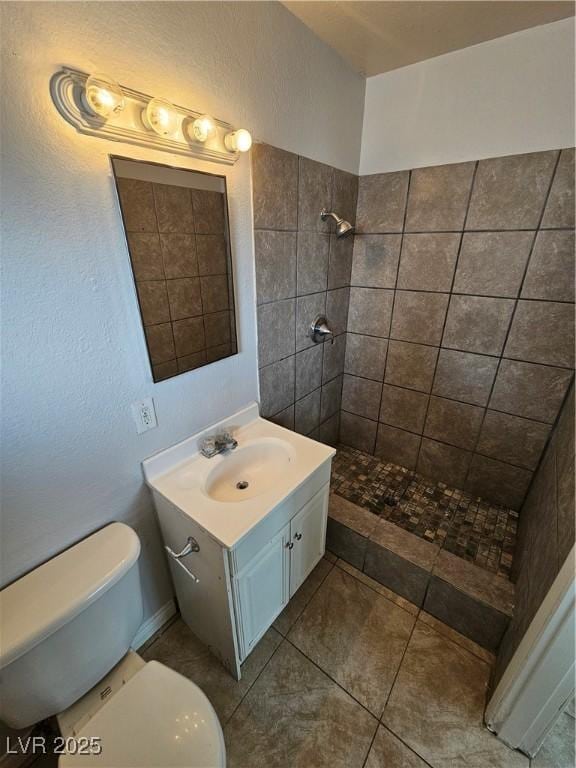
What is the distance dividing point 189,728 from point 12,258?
1.25 meters

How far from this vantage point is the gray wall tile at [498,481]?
173 cm

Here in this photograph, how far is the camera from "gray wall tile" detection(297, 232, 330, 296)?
1512 millimetres

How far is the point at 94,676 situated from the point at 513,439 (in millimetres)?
1981

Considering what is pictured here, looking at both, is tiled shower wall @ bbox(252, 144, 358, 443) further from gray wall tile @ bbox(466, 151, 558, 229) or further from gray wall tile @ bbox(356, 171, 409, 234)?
gray wall tile @ bbox(466, 151, 558, 229)

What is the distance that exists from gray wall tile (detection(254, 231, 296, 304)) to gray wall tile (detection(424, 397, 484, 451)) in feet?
3.56

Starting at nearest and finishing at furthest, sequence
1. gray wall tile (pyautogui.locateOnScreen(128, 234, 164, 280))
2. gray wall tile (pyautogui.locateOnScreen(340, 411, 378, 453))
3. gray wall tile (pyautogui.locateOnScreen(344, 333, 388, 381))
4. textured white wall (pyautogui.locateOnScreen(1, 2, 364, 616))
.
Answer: textured white wall (pyautogui.locateOnScreen(1, 2, 364, 616)) < gray wall tile (pyautogui.locateOnScreen(128, 234, 164, 280)) < gray wall tile (pyautogui.locateOnScreen(344, 333, 388, 381)) < gray wall tile (pyautogui.locateOnScreen(340, 411, 378, 453))

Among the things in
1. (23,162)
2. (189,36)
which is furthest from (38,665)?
(189,36)

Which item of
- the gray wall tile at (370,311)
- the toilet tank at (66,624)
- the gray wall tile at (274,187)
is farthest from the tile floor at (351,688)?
the gray wall tile at (274,187)

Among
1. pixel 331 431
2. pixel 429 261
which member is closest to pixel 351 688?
pixel 331 431

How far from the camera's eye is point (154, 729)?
849 mm

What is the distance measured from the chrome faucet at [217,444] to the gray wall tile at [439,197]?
4.58ft

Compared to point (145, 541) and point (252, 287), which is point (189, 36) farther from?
point (145, 541)

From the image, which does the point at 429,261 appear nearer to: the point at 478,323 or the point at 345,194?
the point at 478,323

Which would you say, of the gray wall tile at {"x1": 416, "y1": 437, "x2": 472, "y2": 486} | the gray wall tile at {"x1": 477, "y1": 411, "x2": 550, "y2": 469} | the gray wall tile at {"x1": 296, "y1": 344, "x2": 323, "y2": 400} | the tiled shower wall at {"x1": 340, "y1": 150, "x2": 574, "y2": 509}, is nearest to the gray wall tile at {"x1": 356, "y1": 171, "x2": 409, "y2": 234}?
the tiled shower wall at {"x1": 340, "y1": 150, "x2": 574, "y2": 509}
